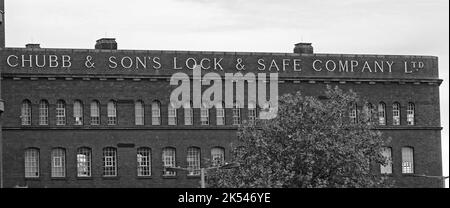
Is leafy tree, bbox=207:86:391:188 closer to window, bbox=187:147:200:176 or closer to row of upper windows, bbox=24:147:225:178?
row of upper windows, bbox=24:147:225:178

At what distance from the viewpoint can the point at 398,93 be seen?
330 ft

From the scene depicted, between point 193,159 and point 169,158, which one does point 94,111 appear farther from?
point 193,159

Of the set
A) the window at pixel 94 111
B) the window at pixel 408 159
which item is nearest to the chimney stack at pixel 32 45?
the window at pixel 94 111

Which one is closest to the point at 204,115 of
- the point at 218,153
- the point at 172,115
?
the point at 172,115

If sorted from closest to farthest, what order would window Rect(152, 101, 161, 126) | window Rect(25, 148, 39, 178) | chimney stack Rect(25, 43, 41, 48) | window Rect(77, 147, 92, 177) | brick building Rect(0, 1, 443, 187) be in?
brick building Rect(0, 1, 443, 187) → window Rect(25, 148, 39, 178) → window Rect(77, 147, 92, 177) → chimney stack Rect(25, 43, 41, 48) → window Rect(152, 101, 161, 126)

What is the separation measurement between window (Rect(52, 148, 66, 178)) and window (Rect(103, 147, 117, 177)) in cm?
280

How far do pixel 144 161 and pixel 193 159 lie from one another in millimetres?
3460

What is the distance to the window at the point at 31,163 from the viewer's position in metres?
90.6

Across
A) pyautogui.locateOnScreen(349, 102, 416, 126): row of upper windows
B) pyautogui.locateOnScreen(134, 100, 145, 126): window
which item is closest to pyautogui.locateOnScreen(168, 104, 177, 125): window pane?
pyautogui.locateOnScreen(134, 100, 145, 126): window

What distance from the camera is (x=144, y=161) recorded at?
308 ft

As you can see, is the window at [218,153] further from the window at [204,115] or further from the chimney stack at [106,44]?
the chimney stack at [106,44]

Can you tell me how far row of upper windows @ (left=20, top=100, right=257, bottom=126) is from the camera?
299 feet

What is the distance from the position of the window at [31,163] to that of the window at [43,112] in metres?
2.02
